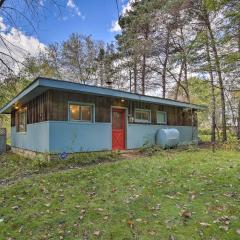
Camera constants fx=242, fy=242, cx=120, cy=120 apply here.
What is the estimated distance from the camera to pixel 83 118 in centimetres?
1003

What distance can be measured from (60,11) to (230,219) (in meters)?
4.55

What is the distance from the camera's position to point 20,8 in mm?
4770

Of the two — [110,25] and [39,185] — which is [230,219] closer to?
[110,25]

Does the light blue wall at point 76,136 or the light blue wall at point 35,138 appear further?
the light blue wall at point 35,138

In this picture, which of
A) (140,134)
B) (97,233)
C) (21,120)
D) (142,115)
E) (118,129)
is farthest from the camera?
(21,120)

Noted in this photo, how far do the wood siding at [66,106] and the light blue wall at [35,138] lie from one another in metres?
0.29

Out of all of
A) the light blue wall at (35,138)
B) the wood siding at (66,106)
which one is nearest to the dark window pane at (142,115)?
the wood siding at (66,106)

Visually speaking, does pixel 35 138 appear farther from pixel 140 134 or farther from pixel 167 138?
pixel 167 138

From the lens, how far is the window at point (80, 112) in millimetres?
9711

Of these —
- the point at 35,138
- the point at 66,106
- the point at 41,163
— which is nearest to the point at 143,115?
the point at 66,106

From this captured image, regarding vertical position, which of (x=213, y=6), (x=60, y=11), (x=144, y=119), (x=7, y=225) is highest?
(x=213, y=6)

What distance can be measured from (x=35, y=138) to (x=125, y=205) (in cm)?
707

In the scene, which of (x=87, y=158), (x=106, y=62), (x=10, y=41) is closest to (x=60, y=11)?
(x=10, y=41)

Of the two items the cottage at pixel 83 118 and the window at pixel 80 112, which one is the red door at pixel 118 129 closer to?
the cottage at pixel 83 118
